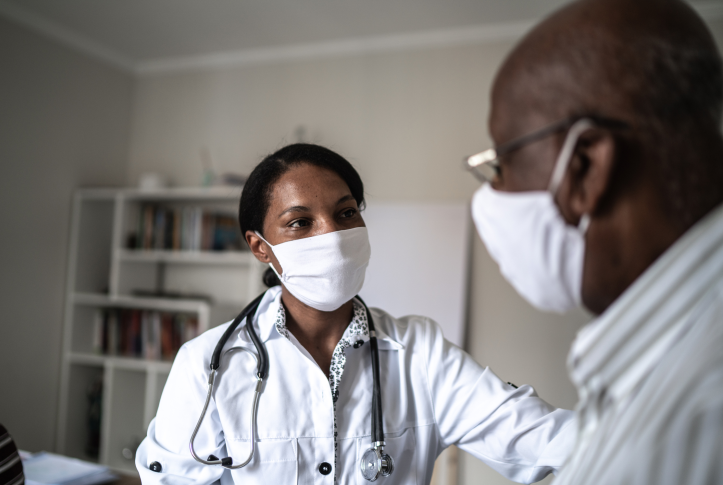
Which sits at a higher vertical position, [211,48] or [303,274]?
[211,48]

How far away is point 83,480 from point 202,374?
0.69 m

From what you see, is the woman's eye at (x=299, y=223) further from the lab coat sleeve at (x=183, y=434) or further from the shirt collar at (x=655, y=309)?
the shirt collar at (x=655, y=309)

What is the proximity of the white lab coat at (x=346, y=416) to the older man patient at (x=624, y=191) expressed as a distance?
0.58 metres

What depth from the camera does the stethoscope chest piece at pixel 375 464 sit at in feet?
3.65

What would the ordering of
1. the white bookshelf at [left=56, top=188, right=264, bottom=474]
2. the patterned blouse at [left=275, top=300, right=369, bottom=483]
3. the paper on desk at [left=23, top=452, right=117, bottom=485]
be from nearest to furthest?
the patterned blouse at [left=275, top=300, right=369, bottom=483]
the paper on desk at [left=23, top=452, right=117, bottom=485]
the white bookshelf at [left=56, top=188, right=264, bottom=474]

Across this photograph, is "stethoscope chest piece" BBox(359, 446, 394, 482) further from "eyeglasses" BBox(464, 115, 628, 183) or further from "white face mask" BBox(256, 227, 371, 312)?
"eyeglasses" BBox(464, 115, 628, 183)

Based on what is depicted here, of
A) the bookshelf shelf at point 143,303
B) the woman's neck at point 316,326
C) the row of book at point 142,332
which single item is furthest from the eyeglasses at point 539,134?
the row of book at point 142,332

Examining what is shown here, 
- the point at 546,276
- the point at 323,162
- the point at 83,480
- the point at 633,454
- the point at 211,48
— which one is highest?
the point at 211,48

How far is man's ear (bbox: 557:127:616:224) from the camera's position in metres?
0.52

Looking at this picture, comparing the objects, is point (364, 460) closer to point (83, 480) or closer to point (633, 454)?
point (633, 454)

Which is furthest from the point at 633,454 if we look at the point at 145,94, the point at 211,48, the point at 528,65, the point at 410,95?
the point at 145,94

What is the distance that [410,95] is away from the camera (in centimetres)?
322

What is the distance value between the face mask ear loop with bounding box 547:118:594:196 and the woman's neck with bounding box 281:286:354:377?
0.89 meters

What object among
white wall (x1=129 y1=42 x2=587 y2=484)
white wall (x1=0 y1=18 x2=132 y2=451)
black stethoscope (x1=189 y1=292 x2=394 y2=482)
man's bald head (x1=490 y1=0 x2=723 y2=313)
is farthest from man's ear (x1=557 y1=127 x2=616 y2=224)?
white wall (x1=0 y1=18 x2=132 y2=451)
